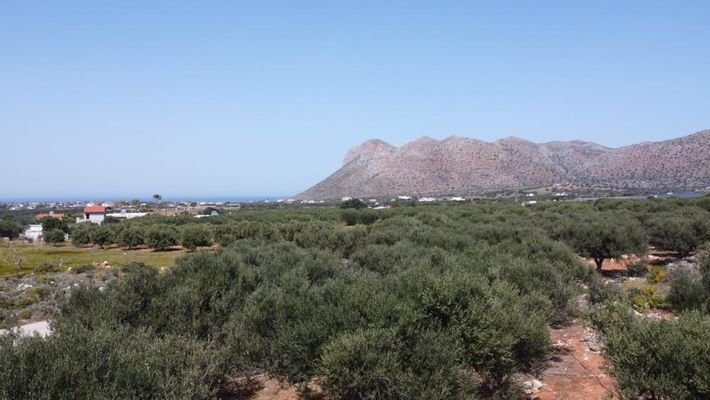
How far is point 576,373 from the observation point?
41.0ft

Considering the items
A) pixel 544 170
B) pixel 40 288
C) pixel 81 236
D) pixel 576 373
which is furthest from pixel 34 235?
pixel 544 170

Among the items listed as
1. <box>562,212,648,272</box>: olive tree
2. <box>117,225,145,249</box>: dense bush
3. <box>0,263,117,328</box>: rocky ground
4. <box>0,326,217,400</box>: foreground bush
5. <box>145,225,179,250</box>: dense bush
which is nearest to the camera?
<box>0,326,217,400</box>: foreground bush

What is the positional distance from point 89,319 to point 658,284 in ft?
79.6

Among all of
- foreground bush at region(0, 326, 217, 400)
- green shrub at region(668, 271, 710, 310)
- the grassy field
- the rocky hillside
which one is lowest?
the grassy field

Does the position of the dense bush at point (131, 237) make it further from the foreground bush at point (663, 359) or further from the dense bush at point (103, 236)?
the foreground bush at point (663, 359)

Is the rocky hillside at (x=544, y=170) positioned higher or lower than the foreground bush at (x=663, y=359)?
higher

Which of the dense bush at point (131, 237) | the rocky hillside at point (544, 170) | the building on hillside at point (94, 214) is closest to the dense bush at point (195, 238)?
the dense bush at point (131, 237)

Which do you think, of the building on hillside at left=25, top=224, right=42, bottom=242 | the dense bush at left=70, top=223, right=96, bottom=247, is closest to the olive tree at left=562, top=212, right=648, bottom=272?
the dense bush at left=70, top=223, right=96, bottom=247

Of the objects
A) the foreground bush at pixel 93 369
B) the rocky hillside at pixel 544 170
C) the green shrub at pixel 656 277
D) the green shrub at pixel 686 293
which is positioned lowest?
the green shrub at pixel 656 277

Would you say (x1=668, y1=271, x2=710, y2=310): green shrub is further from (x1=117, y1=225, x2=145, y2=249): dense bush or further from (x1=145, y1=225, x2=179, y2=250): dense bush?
(x1=117, y1=225, x2=145, y2=249): dense bush

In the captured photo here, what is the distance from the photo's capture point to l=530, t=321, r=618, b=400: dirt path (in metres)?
11.1

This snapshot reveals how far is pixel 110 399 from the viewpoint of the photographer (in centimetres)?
649

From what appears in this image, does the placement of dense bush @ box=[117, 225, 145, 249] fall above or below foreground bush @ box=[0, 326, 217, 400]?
below

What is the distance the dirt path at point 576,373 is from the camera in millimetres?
11102
